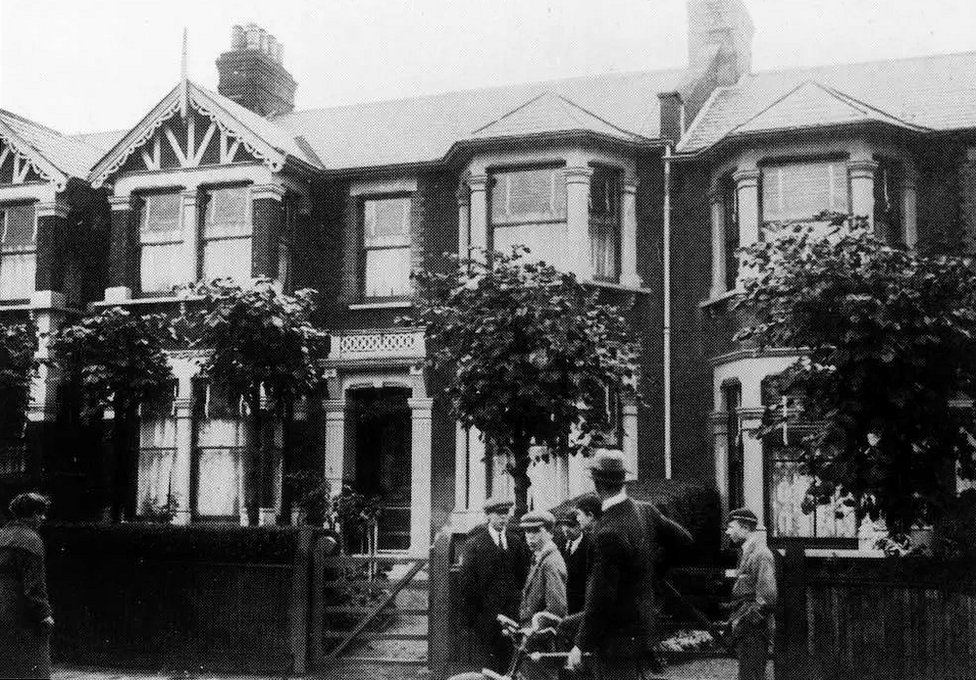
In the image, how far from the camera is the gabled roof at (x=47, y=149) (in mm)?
20250

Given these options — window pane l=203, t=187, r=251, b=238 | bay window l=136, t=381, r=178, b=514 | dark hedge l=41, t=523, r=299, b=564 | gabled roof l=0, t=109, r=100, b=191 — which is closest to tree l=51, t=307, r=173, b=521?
bay window l=136, t=381, r=178, b=514

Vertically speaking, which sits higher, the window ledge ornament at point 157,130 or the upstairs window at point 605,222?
the window ledge ornament at point 157,130

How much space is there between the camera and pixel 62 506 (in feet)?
64.7

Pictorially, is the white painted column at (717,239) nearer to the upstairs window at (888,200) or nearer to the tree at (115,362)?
the upstairs window at (888,200)

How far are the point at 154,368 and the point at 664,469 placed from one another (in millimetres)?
8607

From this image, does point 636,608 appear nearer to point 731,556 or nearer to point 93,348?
point 731,556

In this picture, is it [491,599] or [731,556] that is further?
[731,556]

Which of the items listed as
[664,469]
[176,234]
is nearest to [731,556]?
[664,469]

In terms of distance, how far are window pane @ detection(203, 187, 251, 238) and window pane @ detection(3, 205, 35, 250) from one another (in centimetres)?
357

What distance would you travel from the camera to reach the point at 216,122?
19594 millimetres

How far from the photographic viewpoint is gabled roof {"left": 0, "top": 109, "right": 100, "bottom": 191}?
2025 cm

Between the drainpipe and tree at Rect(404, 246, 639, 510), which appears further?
the drainpipe

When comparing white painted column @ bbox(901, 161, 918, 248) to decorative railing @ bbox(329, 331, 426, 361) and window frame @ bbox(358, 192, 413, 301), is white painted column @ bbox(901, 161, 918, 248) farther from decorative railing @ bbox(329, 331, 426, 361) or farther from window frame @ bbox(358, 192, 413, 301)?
window frame @ bbox(358, 192, 413, 301)

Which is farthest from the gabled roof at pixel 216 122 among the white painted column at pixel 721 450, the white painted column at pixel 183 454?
the white painted column at pixel 721 450
